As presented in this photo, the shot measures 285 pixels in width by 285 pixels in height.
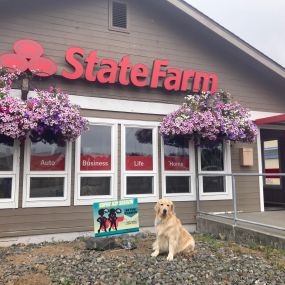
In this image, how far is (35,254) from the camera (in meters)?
6.04

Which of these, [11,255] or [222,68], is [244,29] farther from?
[11,255]

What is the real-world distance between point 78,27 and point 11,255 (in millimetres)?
4926

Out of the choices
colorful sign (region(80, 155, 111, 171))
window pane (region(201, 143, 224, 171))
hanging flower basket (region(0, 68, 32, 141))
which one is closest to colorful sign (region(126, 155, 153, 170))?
colorful sign (region(80, 155, 111, 171))

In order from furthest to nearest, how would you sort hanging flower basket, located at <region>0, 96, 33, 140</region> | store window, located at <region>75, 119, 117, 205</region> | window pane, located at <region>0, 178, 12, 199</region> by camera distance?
1. store window, located at <region>75, 119, 117, 205</region>
2. window pane, located at <region>0, 178, 12, 199</region>
3. hanging flower basket, located at <region>0, 96, 33, 140</region>

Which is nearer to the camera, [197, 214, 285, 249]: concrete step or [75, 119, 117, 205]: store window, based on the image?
[197, 214, 285, 249]: concrete step

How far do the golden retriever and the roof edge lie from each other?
4799 mm

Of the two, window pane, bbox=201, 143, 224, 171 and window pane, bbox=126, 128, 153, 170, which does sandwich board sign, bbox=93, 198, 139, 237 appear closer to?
window pane, bbox=126, 128, 153, 170

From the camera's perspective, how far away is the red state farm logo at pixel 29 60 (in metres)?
6.89

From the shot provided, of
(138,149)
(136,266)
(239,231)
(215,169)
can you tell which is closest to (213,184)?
(215,169)

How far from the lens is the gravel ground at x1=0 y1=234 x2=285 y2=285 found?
15.7 feet

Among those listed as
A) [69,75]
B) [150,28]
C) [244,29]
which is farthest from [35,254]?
[244,29]

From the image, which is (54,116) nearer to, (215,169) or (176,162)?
(176,162)

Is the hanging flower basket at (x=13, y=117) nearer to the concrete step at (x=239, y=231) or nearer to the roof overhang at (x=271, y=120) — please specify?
the concrete step at (x=239, y=231)

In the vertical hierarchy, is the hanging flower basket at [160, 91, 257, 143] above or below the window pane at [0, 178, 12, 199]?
above
